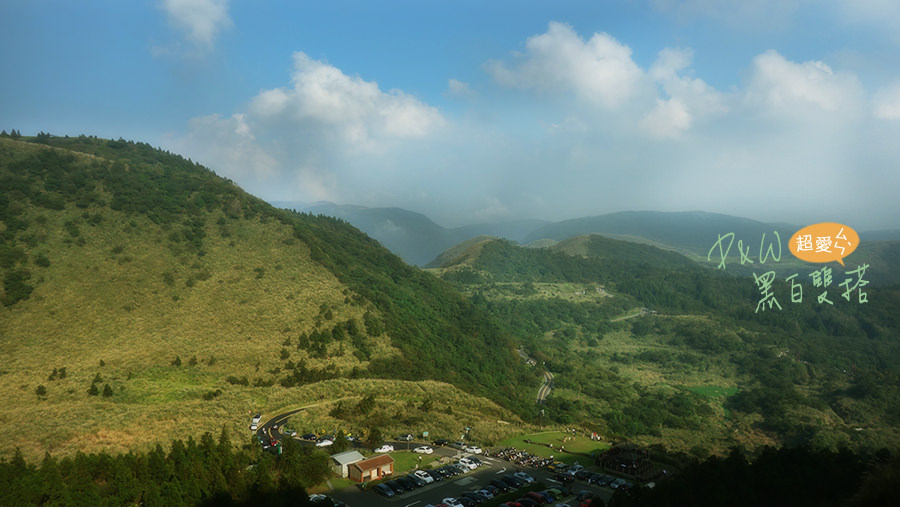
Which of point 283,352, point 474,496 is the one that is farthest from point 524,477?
point 283,352

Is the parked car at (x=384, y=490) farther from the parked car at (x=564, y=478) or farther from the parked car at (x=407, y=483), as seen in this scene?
the parked car at (x=564, y=478)

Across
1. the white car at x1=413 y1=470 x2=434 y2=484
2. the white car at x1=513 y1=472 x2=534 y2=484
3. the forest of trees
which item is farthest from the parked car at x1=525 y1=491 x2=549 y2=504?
the forest of trees

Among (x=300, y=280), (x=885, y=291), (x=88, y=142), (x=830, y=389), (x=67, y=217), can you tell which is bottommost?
(x=830, y=389)

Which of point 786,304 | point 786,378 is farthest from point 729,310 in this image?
point 786,378

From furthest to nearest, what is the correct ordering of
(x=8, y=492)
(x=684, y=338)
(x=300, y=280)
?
1. (x=684, y=338)
2. (x=300, y=280)
3. (x=8, y=492)

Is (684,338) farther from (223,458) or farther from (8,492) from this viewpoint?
(8,492)

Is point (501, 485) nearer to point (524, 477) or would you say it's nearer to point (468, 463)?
point (524, 477)

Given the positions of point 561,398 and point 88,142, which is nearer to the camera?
point 561,398

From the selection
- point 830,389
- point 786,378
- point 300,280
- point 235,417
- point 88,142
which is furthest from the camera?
point 88,142

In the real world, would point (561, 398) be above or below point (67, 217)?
below

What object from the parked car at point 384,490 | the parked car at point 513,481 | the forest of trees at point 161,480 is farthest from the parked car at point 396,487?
the parked car at point 513,481
